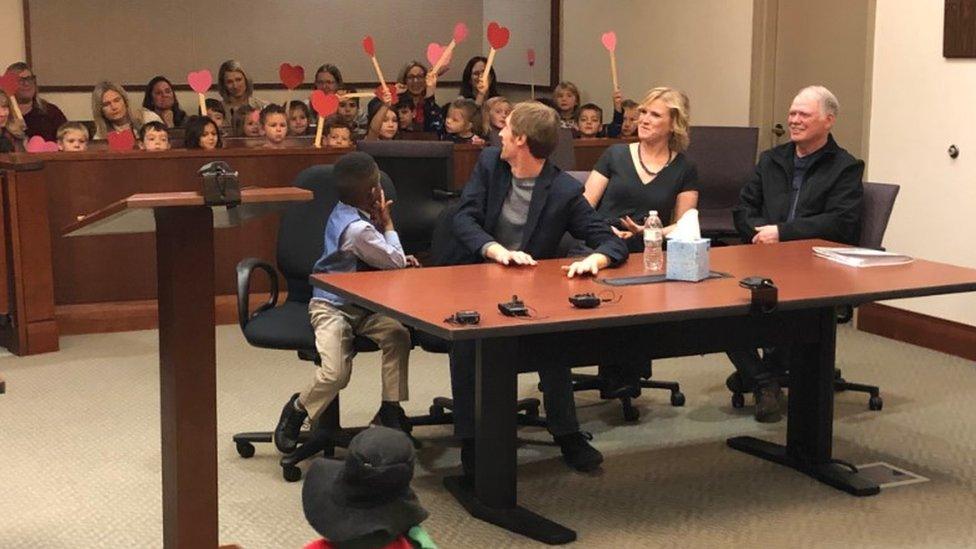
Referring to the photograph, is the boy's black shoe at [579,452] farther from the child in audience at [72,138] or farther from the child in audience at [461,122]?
the child in audience at [72,138]

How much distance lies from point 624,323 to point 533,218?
1.01 meters

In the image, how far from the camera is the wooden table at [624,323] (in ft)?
11.8

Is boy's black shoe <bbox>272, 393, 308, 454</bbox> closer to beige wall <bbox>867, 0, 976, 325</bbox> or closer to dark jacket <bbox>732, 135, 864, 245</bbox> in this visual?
dark jacket <bbox>732, 135, 864, 245</bbox>

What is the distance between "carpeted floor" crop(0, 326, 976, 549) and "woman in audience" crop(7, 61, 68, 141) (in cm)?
291

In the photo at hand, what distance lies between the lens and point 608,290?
3.90m

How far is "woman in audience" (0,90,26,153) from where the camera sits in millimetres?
7441

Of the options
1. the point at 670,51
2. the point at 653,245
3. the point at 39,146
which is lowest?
the point at 653,245

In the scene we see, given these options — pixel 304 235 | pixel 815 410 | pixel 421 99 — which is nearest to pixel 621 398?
pixel 815 410

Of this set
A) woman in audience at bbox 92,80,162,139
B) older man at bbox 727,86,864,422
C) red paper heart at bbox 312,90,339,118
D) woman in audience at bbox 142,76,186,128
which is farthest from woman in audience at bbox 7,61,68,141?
older man at bbox 727,86,864,422

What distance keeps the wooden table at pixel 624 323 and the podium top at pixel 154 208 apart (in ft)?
2.16

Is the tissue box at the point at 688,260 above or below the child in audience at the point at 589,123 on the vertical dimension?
below

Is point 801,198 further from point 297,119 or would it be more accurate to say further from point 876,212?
point 297,119

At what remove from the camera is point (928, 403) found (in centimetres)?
531

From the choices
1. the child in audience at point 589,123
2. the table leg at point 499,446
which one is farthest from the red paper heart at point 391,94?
the table leg at point 499,446
